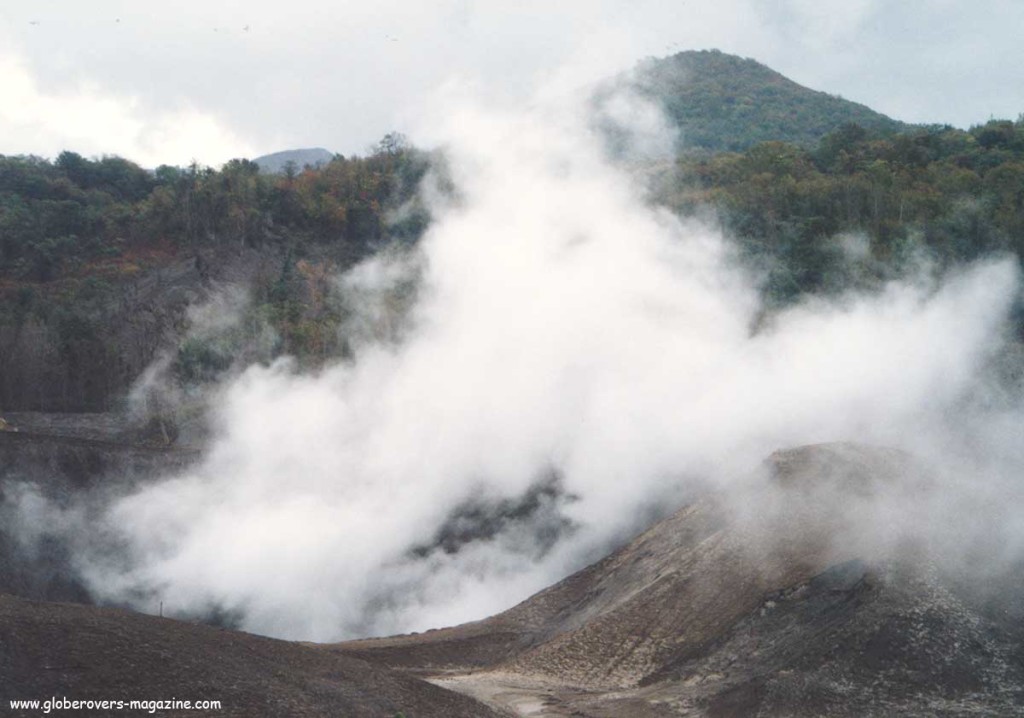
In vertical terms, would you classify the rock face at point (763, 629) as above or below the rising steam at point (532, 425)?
below

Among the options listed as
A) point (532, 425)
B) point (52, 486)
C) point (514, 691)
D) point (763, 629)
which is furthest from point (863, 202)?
point (52, 486)

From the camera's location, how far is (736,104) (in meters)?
132

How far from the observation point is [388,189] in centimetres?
7069

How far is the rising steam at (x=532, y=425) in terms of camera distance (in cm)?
2922

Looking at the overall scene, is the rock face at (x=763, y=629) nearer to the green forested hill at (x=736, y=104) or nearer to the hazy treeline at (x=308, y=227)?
the hazy treeline at (x=308, y=227)

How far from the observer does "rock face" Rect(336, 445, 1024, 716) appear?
16.1 metres

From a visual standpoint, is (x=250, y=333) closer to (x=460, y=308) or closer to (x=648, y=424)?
(x=460, y=308)

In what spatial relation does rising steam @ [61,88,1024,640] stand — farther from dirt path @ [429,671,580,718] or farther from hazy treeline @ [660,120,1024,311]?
dirt path @ [429,671,580,718]

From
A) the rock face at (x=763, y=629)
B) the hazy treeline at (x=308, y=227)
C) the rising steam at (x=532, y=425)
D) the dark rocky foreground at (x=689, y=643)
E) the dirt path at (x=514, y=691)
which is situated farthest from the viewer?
the hazy treeline at (x=308, y=227)

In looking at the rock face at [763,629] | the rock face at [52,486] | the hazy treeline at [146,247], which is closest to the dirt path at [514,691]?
the rock face at [763,629]

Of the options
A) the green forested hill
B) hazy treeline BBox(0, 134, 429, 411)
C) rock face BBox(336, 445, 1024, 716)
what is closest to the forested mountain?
hazy treeline BBox(0, 134, 429, 411)

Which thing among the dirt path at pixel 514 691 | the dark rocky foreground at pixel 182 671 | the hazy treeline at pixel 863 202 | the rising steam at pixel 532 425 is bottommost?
the dirt path at pixel 514 691

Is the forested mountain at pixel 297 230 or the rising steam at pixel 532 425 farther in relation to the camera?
the forested mountain at pixel 297 230

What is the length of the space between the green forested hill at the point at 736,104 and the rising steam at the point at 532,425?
2982 inches
